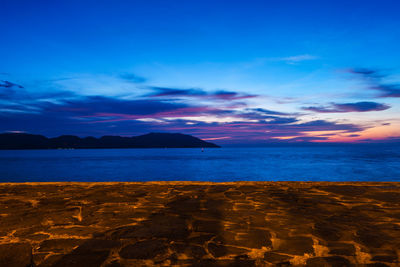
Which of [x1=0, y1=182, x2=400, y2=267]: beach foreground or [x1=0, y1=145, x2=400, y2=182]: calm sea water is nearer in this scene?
[x1=0, y1=182, x2=400, y2=267]: beach foreground

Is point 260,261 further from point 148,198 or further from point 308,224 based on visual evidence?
point 148,198

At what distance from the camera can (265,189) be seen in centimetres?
667

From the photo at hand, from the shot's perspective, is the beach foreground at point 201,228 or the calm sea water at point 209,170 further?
the calm sea water at point 209,170

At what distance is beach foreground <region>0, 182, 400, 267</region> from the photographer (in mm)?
2836

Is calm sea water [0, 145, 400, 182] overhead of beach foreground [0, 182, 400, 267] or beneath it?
beneath

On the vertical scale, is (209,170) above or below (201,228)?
below

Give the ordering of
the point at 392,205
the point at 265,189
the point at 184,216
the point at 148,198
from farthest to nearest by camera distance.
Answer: the point at 265,189, the point at 148,198, the point at 392,205, the point at 184,216

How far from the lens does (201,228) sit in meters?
3.73

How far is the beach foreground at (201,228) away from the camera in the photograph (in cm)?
284

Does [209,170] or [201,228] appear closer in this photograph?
[201,228]

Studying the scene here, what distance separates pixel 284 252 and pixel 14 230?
146 inches

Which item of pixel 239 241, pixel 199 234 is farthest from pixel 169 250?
pixel 239 241

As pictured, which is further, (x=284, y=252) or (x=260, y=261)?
(x=284, y=252)

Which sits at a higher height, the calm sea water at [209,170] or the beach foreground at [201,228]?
the beach foreground at [201,228]
